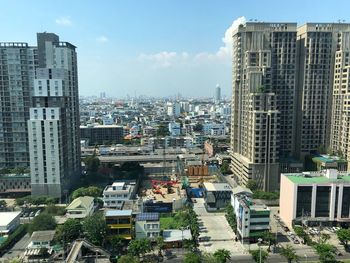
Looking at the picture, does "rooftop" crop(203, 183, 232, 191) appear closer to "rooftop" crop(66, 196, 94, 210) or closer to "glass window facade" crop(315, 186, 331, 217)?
"glass window facade" crop(315, 186, 331, 217)

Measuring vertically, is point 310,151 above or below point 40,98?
below

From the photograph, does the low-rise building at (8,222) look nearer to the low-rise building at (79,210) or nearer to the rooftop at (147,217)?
the low-rise building at (79,210)

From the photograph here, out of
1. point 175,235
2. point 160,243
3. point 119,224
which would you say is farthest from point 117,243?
point 175,235

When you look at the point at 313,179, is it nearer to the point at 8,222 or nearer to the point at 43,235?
the point at 43,235

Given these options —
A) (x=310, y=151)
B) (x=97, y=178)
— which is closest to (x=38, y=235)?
(x=97, y=178)

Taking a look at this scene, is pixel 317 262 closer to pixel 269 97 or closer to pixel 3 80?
pixel 269 97

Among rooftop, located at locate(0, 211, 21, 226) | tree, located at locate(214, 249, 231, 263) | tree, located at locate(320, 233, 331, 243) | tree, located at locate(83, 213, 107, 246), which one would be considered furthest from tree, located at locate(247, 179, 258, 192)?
rooftop, located at locate(0, 211, 21, 226)
